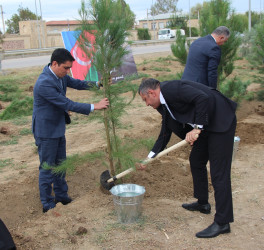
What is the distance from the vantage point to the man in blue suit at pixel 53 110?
415cm

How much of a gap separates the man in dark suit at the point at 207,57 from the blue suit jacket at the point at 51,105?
6.08 feet

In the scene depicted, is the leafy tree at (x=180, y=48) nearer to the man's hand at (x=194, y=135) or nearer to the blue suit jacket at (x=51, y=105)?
the blue suit jacket at (x=51, y=105)

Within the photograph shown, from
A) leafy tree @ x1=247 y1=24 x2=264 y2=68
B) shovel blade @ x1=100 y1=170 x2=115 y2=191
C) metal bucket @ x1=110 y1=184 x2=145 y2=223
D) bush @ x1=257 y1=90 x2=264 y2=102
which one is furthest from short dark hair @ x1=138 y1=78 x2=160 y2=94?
bush @ x1=257 y1=90 x2=264 y2=102

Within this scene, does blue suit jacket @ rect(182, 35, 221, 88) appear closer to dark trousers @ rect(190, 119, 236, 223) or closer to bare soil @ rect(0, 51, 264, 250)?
bare soil @ rect(0, 51, 264, 250)

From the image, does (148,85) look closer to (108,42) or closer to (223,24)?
(108,42)

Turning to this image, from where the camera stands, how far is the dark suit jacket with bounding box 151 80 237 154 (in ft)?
11.0

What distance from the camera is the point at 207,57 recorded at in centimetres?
533

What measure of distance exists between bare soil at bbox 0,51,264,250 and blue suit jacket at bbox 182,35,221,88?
4.75ft

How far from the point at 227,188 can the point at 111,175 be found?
5.31 ft

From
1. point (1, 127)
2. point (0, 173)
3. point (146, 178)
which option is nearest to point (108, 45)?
point (146, 178)

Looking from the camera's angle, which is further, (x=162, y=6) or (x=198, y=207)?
(x=162, y=6)

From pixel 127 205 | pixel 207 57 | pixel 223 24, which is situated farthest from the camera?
pixel 223 24

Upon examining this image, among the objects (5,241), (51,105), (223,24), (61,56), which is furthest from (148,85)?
(223,24)

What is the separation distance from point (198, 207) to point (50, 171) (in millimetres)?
1929
